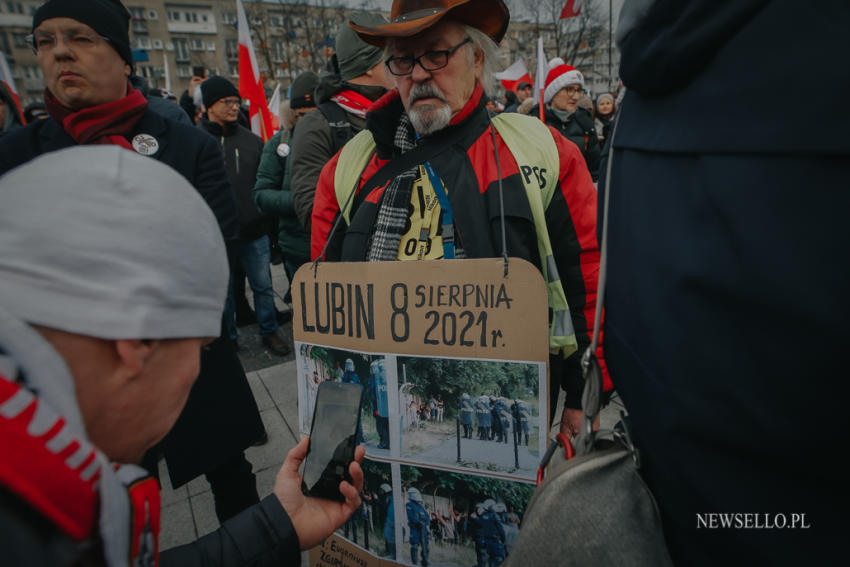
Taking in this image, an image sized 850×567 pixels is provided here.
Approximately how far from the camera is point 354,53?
9.12ft

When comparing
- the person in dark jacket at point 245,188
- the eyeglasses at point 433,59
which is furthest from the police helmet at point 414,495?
the person in dark jacket at point 245,188

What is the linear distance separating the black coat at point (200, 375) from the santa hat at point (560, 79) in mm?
4718

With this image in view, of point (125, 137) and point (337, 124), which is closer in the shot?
point (125, 137)

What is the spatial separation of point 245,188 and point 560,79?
3.93 m

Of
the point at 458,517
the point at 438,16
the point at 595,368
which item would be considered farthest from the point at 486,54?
the point at 458,517

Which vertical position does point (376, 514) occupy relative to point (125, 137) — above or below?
below

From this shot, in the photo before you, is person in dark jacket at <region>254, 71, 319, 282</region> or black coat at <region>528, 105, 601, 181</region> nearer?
person in dark jacket at <region>254, 71, 319, 282</region>

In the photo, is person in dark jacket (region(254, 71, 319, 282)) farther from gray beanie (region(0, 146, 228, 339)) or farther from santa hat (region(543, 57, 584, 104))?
santa hat (region(543, 57, 584, 104))

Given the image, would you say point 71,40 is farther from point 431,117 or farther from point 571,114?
point 571,114

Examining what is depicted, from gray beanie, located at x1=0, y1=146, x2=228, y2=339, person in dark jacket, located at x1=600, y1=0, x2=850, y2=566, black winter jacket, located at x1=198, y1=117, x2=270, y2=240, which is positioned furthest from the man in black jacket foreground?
black winter jacket, located at x1=198, y1=117, x2=270, y2=240

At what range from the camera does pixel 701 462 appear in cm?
62

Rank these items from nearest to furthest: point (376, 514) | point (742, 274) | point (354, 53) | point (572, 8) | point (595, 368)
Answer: point (742, 274) < point (595, 368) < point (376, 514) < point (354, 53) < point (572, 8)

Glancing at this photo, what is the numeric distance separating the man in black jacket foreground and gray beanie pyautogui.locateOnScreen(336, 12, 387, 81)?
236 centimetres

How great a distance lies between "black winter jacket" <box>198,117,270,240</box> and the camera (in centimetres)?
429
